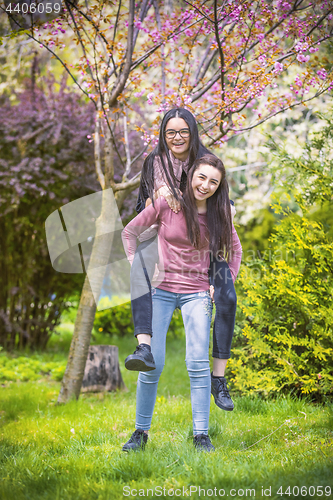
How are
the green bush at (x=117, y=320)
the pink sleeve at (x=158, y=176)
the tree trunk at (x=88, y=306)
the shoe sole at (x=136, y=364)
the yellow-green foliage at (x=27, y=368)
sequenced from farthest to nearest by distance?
the green bush at (x=117, y=320), the yellow-green foliage at (x=27, y=368), the tree trunk at (x=88, y=306), the pink sleeve at (x=158, y=176), the shoe sole at (x=136, y=364)

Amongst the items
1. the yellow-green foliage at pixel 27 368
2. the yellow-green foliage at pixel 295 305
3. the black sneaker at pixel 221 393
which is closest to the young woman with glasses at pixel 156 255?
Result: the black sneaker at pixel 221 393

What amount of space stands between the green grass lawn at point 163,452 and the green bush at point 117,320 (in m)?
3.34

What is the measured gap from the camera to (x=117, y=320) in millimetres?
8164

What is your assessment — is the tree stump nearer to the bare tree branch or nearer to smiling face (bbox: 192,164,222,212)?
the bare tree branch

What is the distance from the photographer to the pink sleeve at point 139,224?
2242 mm

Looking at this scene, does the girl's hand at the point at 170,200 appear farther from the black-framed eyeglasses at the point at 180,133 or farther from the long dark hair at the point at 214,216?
the black-framed eyeglasses at the point at 180,133

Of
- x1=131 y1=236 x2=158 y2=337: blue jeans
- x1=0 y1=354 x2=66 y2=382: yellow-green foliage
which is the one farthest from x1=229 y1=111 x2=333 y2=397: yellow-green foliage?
x1=0 y1=354 x2=66 y2=382: yellow-green foliage

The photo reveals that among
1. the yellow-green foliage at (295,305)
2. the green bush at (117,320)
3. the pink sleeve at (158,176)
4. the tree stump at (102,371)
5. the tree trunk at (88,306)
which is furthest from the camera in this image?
the green bush at (117,320)

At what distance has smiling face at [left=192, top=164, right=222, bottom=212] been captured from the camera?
7.26 ft

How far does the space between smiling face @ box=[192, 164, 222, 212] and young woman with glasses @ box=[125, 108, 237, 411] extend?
0.33ft

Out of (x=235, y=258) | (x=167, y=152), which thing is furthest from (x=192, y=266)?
(x=167, y=152)

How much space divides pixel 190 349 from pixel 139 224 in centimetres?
70

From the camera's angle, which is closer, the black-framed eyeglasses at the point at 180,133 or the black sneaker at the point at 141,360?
the black sneaker at the point at 141,360

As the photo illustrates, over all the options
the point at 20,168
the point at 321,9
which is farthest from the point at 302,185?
the point at 20,168
